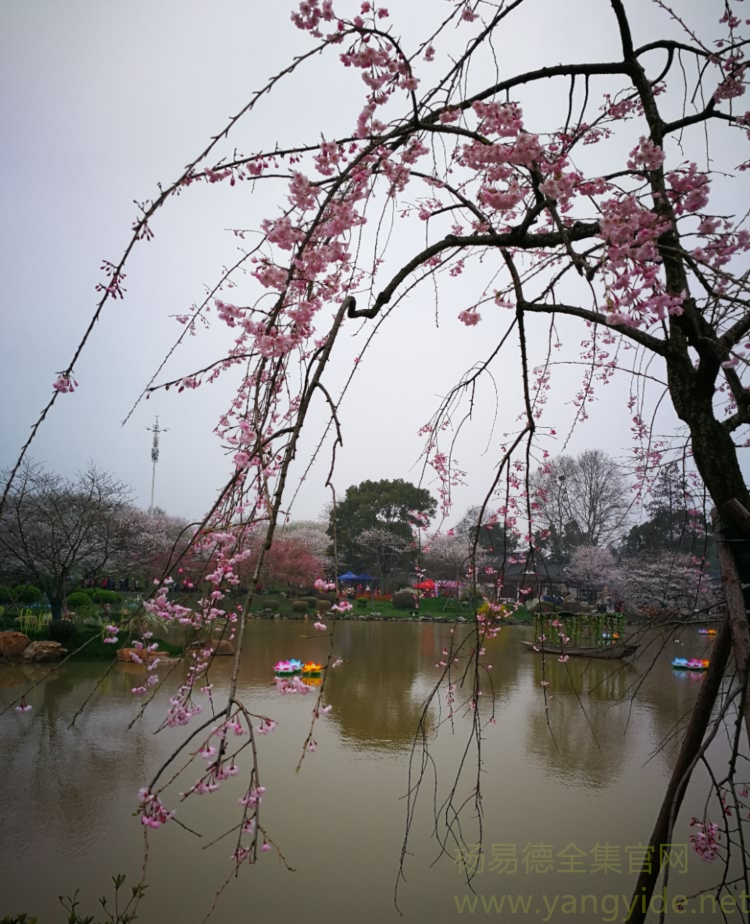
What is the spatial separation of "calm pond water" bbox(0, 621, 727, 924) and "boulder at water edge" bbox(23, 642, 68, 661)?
109 centimetres

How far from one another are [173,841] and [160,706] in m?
2.12

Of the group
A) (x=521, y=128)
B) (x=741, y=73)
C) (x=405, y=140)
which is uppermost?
(x=741, y=73)

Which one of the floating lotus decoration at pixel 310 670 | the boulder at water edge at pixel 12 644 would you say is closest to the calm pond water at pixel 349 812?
the floating lotus decoration at pixel 310 670

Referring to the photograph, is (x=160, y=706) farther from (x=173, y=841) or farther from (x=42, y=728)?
(x=173, y=841)

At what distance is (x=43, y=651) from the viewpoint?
666cm

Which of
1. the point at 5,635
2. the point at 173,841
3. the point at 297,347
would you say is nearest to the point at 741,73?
the point at 297,347

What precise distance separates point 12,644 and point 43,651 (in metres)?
0.36

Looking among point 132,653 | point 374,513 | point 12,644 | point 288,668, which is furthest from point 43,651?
point 374,513

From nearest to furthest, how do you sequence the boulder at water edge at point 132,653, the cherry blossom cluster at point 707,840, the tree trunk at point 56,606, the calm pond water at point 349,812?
the boulder at water edge at point 132,653 < the cherry blossom cluster at point 707,840 < the calm pond water at point 349,812 < the tree trunk at point 56,606

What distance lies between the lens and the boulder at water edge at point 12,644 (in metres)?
6.57

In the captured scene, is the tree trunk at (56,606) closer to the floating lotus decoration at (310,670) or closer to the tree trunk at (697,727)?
the floating lotus decoration at (310,670)

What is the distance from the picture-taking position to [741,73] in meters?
1.51

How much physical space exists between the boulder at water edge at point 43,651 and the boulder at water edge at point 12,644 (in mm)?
80

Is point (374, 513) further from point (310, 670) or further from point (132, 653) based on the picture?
point (132, 653)
